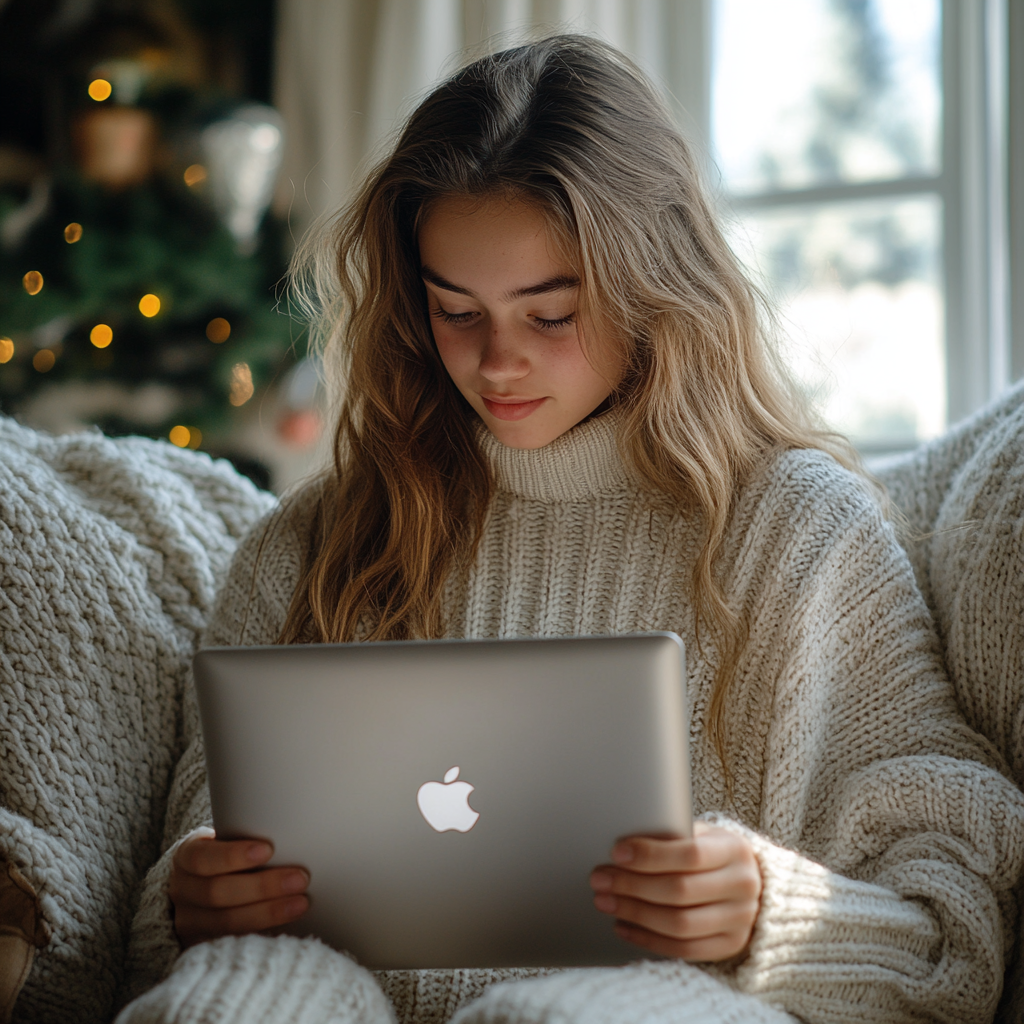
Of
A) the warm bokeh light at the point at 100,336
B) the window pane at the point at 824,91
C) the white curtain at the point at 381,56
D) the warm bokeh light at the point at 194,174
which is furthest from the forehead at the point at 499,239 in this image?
the warm bokeh light at the point at 100,336

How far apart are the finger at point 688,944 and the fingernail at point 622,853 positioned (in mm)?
65

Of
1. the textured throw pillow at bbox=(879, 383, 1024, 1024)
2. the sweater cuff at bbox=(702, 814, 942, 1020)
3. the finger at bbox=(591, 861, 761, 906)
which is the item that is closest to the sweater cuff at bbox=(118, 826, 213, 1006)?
the finger at bbox=(591, 861, 761, 906)

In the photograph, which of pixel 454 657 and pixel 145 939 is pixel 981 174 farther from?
pixel 145 939

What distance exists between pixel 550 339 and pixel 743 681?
38cm

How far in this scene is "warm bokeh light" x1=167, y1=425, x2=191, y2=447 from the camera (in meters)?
2.63

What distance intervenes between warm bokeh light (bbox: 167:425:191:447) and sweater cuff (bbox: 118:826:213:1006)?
6.03 ft

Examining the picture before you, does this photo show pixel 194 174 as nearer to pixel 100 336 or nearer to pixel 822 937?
pixel 100 336

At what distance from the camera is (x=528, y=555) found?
112 cm

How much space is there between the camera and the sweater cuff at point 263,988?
0.67 m

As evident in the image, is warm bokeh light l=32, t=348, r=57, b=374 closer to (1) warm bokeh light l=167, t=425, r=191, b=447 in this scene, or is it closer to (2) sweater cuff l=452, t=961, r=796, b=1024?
(1) warm bokeh light l=167, t=425, r=191, b=447

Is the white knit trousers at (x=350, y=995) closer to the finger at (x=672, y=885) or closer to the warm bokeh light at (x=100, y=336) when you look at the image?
the finger at (x=672, y=885)

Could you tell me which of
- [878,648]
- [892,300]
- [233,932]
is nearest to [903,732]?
[878,648]

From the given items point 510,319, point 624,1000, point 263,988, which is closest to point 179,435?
point 510,319

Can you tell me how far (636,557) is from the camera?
3.56ft
